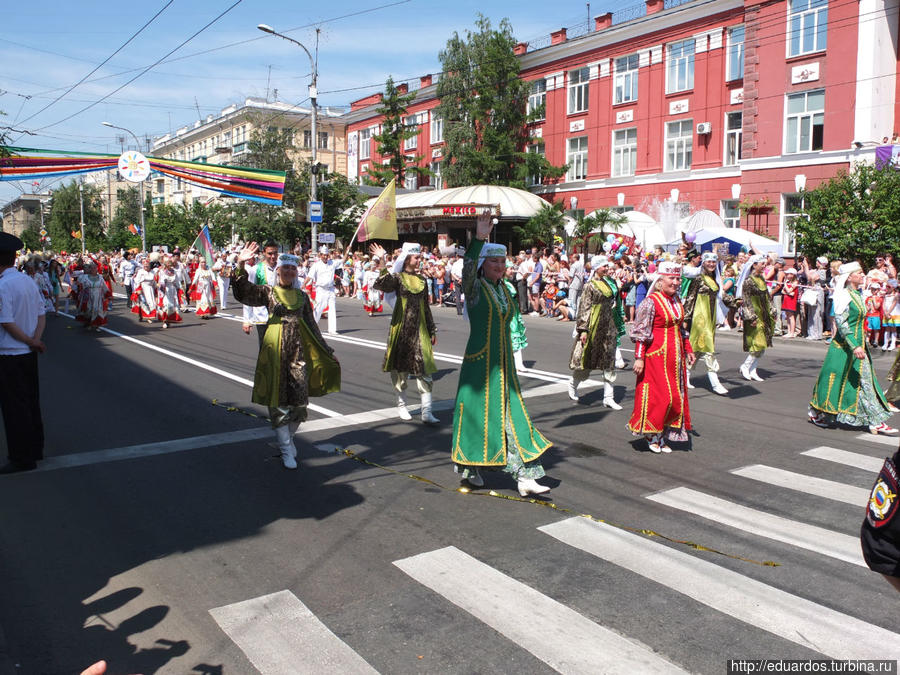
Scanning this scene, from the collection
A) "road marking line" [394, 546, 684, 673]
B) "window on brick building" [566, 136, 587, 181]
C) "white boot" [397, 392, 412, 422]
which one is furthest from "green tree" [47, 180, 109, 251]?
"road marking line" [394, 546, 684, 673]

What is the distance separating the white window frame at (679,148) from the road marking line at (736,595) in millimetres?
28731

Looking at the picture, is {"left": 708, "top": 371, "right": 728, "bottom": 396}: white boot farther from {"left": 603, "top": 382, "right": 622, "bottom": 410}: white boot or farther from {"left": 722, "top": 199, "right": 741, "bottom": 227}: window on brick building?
{"left": 722, "top": 199, "right": 741, "bottom": 227}: window on brick building

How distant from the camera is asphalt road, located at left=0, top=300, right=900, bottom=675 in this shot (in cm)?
370

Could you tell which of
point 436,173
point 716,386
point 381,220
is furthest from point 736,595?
point 436,173

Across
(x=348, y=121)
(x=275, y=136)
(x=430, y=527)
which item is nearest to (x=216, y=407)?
(x=430, y=527)

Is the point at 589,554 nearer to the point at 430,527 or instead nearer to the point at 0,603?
the point at 430,527

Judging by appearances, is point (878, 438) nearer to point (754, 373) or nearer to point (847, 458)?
point (847, 458)

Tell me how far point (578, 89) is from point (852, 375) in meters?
30.7

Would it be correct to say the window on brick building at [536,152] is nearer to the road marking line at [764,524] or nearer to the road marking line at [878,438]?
the road marking line at [878,438]

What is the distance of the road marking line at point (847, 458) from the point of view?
685 centimetres

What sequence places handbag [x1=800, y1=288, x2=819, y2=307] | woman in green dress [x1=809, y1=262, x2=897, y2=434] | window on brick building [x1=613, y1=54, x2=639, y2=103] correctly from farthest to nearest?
1. window on brick building [x1=613, y1=54, x2=639, y2=103]
2. handbag [x1=800, y1=288, x2=819, y2=307]
3. woman in green dress [x1=809, y1=262, x2=897, y2=434]

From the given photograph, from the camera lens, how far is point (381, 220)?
27.8ft

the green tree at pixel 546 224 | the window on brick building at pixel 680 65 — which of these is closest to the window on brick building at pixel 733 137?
the window on brick building at pixel 680 65

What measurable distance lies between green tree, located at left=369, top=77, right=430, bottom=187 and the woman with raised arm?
3821cm
